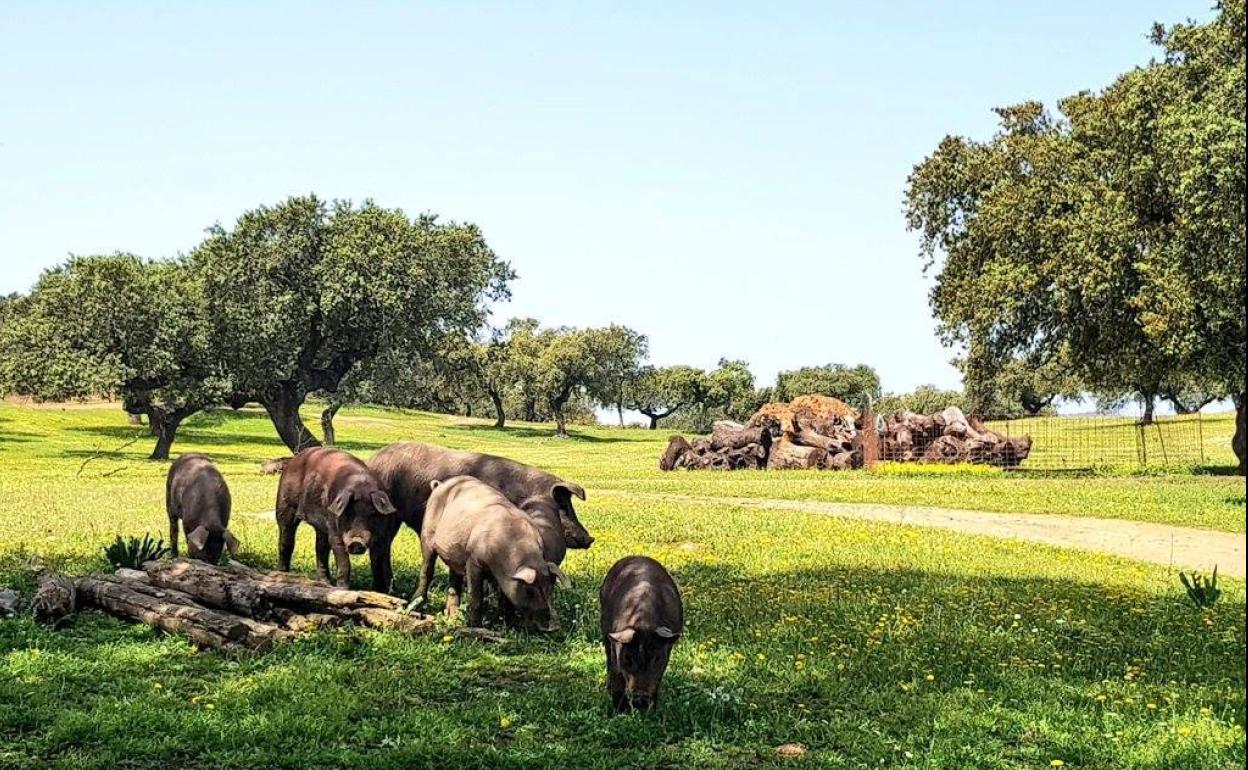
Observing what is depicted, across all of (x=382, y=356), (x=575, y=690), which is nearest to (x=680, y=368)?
(x=382, y=356)

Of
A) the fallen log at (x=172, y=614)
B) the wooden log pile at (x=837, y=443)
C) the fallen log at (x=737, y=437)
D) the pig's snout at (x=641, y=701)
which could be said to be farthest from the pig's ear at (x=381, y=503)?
the fallen log at (x=737, y=437)

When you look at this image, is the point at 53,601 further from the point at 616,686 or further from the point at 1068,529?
the point at 1068,529

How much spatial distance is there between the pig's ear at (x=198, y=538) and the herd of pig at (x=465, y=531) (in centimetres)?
1

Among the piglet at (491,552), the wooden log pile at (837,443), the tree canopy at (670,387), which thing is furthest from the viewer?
the tree canopy at (670,387)

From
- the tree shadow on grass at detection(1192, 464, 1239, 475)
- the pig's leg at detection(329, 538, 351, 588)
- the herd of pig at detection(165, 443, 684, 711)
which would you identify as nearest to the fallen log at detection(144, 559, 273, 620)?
the pig's leg at detection(329, 538, 351, 588)

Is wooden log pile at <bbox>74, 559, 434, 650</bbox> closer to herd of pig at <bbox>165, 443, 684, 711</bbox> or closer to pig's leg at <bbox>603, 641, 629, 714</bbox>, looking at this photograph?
herd of pig at <bbox>165, 443, 684, 711</bbox>

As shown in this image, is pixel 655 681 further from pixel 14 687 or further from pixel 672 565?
pixel 672 565

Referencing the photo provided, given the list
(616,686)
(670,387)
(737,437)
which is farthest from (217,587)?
(670,387)

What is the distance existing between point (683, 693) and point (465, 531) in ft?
11.6

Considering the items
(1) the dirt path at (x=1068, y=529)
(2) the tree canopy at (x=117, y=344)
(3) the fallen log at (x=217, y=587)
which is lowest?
(1) the dirt path at (x=1068, y=529)

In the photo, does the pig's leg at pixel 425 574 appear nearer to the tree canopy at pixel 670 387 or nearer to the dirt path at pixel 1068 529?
the dirt path at pixel 1068 529

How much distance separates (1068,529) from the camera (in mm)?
22953

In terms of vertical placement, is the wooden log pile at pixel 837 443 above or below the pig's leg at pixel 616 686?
above

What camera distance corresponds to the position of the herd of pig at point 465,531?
8547mm
